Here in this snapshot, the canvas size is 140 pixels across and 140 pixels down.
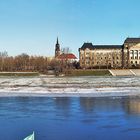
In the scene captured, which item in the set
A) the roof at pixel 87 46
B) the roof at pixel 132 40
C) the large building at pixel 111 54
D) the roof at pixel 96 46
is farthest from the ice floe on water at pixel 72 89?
the roof at pixel 96 46

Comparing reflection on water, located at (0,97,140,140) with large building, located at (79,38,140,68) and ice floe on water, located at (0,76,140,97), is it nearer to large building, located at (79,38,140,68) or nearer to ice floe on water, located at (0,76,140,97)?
ice floe on water, located at (0,76,140,97)

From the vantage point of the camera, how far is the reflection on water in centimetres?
1764

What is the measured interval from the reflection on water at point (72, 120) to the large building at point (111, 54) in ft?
430

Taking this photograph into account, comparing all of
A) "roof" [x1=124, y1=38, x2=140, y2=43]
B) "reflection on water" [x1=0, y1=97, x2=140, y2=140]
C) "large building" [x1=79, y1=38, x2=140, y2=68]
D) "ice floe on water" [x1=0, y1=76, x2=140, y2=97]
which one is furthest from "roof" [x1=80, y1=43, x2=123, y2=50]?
"reflection on water" [x1=0, y1=97, x2=140, y2=140]

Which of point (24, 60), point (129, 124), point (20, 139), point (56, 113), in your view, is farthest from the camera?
point (24, 60)

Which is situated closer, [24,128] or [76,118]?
[24,128]

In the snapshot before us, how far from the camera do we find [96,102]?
101 ft

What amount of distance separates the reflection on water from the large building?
430ft

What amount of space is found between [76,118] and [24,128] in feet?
13.6

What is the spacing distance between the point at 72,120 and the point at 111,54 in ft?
473

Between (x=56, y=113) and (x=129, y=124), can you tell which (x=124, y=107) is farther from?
(x=129, y=124)

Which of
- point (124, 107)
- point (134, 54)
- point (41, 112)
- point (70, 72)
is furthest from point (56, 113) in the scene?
point (134, 54)

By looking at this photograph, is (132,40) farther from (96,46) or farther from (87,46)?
(87,46)

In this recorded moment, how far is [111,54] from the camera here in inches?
6476
